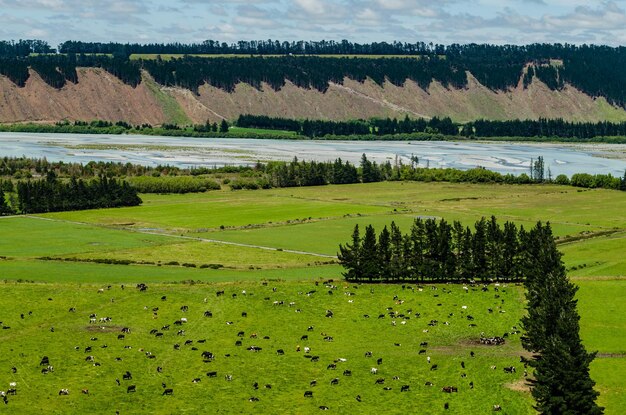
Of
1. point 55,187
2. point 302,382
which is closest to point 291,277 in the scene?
point 302,382

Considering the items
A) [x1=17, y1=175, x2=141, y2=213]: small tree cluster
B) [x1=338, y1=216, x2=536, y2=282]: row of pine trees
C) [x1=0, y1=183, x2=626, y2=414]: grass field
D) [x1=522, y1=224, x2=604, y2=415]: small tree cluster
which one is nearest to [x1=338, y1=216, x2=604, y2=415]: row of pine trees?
[x1=338, y1=216, x2=536, y2=282]: row of pine trees

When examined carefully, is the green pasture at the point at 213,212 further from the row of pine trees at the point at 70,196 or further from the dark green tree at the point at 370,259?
the dark green tree at the point at 370,259

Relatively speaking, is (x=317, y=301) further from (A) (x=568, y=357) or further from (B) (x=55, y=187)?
(B) (x=55, y=187)

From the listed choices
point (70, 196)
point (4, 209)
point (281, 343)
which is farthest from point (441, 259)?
point (70, 196)

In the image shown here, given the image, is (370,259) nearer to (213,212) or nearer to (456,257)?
(456,257)

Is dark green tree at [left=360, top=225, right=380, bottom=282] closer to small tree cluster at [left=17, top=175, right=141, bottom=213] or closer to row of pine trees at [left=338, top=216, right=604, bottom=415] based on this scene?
→ row of pine trees at [left=338, top=216, right=604, bottom=415]

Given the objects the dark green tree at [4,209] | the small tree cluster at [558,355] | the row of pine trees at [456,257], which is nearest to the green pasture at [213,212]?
the dark green tree at [4,209]
